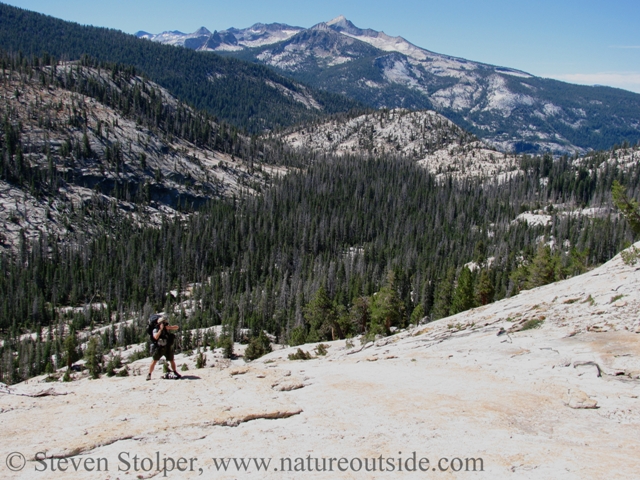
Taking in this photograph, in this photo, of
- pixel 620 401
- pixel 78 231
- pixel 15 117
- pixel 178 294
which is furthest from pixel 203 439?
pixel 15 117

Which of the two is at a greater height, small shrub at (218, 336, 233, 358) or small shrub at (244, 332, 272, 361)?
small shrub at (244, 332, 272, 361)

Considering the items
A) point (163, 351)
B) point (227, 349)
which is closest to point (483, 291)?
point (227, 349)

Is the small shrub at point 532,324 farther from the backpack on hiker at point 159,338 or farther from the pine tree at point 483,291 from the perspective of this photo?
the pine tree at point 483,291

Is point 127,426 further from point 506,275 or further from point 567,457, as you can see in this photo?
point 506,275

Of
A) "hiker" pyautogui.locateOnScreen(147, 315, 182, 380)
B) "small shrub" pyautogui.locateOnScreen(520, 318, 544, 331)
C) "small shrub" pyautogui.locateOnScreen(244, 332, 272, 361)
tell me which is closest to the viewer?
"hiker" pyautogui.locateOnScreen(147, 315, 182, 380)

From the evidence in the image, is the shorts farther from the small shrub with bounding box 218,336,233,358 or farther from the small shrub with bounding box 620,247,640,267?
the small shrub with bounding box 218,336,233,358

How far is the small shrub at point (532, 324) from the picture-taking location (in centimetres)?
3148

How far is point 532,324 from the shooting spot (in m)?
31.6

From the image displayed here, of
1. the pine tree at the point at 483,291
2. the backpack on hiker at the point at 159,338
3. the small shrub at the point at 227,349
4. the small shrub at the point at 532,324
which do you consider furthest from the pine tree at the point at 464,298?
the backpack on hiker at the point at 159,338
